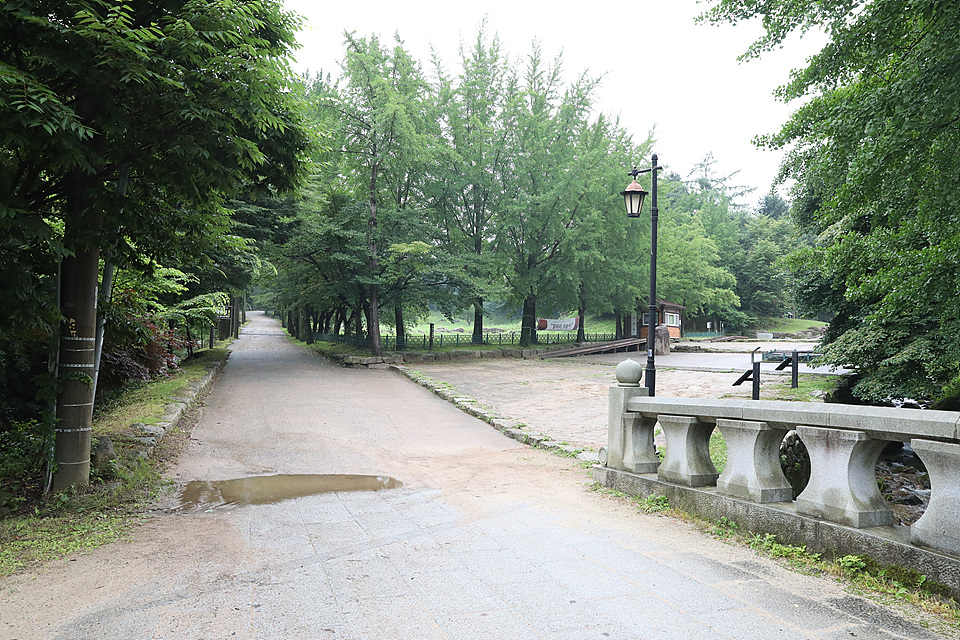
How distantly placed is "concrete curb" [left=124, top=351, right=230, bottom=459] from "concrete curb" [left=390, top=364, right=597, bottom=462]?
16.7ft

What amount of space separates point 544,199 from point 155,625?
25.2 m

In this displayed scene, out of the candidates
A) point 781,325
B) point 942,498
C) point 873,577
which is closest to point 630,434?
point 873,577

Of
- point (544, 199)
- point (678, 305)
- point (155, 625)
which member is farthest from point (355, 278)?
point (678, 305)

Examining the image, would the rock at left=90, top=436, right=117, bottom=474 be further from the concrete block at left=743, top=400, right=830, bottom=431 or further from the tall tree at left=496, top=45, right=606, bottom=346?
the tall tree at left=496, top=45, right=606, bottom=346

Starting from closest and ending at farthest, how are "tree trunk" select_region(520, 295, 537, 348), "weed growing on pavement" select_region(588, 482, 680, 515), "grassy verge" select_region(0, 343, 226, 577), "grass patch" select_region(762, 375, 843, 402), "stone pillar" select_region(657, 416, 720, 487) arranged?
"grassy verge" select_region(0, 343, 226, 577) → "stone pillar" select_region(657, 416, 720, 487) → "weed growing on pavement" select_region(588, 482, 680, 515) → "grass patch" select_region(762, 375, 843, 402) → "tree trunk" select_region(520, 295, 537, 348)

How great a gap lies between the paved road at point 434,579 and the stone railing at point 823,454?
489 mm

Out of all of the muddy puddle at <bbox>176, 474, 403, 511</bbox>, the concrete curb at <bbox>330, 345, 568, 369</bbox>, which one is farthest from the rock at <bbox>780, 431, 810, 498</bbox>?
the concrete curb at <bbox>330, 345, 568, 369</bbox>

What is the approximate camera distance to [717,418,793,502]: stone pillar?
4.12 m

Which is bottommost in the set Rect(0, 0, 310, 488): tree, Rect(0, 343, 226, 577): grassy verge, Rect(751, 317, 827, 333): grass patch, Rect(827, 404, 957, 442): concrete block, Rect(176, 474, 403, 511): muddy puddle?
Rect(176, 474, 403, 511): muddy puddle

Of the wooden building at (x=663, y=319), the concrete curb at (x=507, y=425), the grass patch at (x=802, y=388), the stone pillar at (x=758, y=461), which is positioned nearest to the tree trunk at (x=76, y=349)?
the concrete curb at (x=507, y=425)

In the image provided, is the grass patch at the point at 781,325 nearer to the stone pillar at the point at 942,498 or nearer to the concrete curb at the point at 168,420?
the concrete curb at the point at 168,420

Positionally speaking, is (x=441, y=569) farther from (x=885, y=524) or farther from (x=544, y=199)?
(x=544, y=199)

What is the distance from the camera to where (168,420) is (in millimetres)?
8367

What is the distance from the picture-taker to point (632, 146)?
98.5ft
